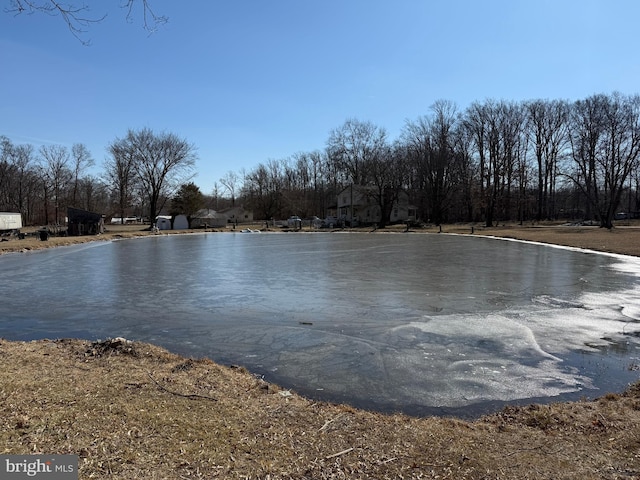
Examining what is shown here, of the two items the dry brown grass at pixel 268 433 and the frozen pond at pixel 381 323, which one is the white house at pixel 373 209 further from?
the dry brown grass at pixel 268 433

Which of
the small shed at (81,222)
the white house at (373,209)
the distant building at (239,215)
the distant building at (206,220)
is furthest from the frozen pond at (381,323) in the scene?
the distant building at (239,215)

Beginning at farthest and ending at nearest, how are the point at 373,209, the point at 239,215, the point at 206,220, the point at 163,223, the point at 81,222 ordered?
1. the point at 239,215
2. the point at 373,209
3. the point at 206,220
4. the point at 163,223
5. the point at 81,222

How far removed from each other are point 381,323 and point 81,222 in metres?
39.7

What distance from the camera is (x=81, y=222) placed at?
1586 inches

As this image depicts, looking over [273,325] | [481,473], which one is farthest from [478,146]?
[481,473]

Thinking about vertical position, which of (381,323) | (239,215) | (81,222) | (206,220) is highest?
(239,215)

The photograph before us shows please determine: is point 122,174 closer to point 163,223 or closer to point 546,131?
point 163,223

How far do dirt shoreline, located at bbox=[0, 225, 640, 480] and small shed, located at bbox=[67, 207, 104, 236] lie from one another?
3980cm

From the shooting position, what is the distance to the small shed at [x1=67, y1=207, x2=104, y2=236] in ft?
131

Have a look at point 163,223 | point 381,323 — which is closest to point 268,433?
point 381,323

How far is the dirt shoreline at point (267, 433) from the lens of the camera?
2.92 m

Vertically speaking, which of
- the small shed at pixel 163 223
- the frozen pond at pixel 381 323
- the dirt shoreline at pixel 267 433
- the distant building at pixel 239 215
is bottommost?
the frozen pond at pixel 381 323

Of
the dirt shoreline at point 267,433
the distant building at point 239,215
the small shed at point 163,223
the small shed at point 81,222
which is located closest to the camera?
the dirt shoreline at point 267,433

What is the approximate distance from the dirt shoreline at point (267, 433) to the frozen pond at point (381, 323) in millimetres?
781
